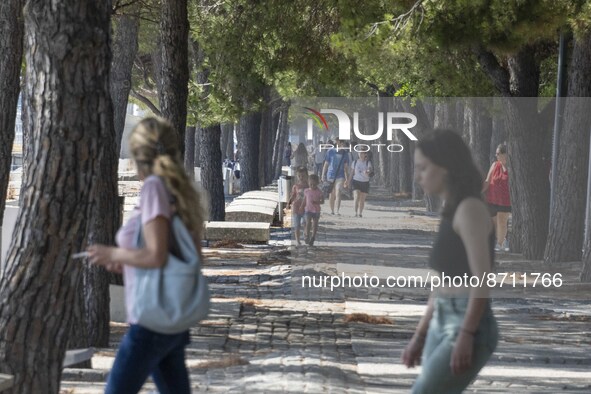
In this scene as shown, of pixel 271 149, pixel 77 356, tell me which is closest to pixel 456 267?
pixel 77 356

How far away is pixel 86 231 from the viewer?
7426 mm

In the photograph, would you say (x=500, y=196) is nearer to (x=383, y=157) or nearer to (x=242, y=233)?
(x=383, y=157)

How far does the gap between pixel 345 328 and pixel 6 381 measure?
7808mm

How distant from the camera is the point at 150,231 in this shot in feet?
19.6

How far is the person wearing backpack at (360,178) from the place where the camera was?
682 inches

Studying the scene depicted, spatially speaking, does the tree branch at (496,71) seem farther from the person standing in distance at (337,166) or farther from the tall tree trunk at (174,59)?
the tall tree trunk at (174,59)

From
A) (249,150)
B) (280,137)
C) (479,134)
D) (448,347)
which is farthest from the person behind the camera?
(280,137)

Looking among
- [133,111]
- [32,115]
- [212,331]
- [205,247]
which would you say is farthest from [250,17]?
[133,111]

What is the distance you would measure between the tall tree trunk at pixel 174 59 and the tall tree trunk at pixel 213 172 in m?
14.3

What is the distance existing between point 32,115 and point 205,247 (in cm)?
1873

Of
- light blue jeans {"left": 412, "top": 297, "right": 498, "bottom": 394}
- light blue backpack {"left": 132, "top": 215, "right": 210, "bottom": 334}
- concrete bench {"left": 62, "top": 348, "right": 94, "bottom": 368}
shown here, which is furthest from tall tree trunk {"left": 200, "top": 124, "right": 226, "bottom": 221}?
light blue jeans {"left": 412, "top": 297, "right": 498, "bottom": 394}

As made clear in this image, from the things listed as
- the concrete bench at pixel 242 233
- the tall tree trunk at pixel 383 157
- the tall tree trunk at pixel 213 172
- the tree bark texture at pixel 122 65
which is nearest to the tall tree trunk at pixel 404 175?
the tall tree trunk at pixel 383 157

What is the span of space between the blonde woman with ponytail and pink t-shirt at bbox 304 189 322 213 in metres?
11.5

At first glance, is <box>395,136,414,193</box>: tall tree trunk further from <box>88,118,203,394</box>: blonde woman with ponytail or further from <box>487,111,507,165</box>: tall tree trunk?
<box>88,118,203,394</box>: blonde woman with ponytail
